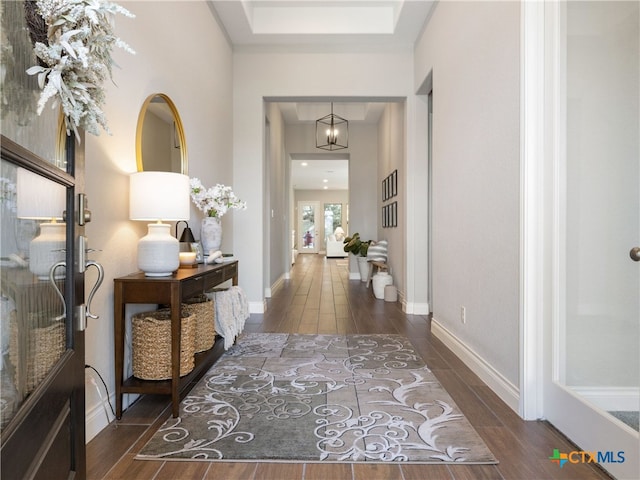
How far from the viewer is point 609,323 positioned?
162 centimetres

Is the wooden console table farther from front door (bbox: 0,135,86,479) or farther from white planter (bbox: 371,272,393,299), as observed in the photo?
white planter (bbox: 371,272,393,299)

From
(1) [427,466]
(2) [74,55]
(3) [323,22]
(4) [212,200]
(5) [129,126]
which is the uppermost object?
(3) [323,22]

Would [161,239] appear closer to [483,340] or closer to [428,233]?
[483,340]

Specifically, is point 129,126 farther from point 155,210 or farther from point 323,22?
point 323,22

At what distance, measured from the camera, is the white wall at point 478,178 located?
207cm

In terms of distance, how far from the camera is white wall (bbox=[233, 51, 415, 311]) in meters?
4.31

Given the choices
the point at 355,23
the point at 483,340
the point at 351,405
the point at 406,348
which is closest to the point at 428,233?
the point at 406,348

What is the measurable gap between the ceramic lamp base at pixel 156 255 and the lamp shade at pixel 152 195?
0.12 meters

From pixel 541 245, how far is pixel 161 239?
1930 mm

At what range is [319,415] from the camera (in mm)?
1942

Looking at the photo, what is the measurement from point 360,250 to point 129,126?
Result: 16.6ft

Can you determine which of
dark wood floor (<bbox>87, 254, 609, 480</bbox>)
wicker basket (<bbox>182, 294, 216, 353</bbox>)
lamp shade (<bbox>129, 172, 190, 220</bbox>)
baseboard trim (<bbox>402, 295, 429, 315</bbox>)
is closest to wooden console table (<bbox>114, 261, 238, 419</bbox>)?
dark wood floor (<bbox>87, 254, 609, 480</bbox>)

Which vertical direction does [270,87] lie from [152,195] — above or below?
above

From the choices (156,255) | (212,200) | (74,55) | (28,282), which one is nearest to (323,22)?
(212,200)
